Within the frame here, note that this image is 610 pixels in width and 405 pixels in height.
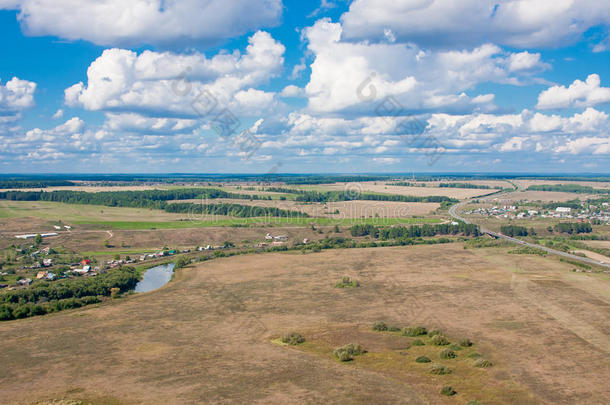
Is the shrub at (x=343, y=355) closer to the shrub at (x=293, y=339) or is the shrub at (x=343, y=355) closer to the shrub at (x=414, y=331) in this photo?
the shrub at (x=293, y=339)

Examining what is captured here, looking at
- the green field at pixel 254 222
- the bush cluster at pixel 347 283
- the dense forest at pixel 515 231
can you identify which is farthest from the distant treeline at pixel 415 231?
the bush cluster at pixel 347 283

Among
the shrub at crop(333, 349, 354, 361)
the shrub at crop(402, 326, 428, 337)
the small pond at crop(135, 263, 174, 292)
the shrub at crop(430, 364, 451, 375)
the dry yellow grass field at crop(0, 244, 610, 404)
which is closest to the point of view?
the dry yellow grass field at crop(0, 244, 610, 404)

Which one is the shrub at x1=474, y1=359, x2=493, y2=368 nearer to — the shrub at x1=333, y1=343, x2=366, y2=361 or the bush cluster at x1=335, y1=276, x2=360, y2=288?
the shrub at x1=333, y1=343, x2=366, y2=361

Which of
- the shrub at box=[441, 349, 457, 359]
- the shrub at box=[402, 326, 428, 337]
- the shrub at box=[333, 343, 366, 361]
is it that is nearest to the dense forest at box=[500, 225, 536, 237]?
the shrub at box=[402, 326, 428, 337]

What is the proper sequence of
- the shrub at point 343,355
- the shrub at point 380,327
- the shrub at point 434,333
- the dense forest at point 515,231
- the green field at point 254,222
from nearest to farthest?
the shrub at point 343,355
the shrub at point 434,333
the shrub at point 380,327
the dense forest at point 515,231
the green field at point 254,222

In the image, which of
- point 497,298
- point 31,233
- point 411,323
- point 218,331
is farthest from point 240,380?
point 31,233

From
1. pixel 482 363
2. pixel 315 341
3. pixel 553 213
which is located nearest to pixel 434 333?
pixel 482 363
